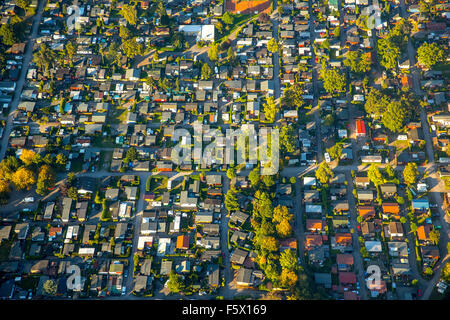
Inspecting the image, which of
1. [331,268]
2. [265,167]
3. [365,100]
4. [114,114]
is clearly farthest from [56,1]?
[331,268]

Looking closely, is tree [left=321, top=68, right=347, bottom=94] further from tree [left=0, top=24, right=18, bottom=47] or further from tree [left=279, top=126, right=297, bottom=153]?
tree [left=0, top=24, right=18, bottom=47]

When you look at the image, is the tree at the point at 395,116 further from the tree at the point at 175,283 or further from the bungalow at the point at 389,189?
the tree at the point at 175,283

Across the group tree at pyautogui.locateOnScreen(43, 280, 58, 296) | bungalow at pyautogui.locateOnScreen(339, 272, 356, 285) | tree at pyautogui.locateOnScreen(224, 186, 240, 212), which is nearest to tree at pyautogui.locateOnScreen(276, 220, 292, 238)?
tree at pyautogui.locateOnScreen(224, 186, 240, 212)

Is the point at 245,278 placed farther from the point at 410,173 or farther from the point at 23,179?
the point at 23,179

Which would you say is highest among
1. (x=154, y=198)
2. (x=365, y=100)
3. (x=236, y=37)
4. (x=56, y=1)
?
(x=56, y=1)

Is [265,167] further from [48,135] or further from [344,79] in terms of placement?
[48,135]

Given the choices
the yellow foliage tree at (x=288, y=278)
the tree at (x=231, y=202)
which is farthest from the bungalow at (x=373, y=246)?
the tree at (x=231, y=202)

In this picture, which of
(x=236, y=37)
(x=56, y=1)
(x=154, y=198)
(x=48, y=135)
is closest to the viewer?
(x=154, y=198)

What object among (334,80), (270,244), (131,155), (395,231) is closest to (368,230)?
(395,231)
